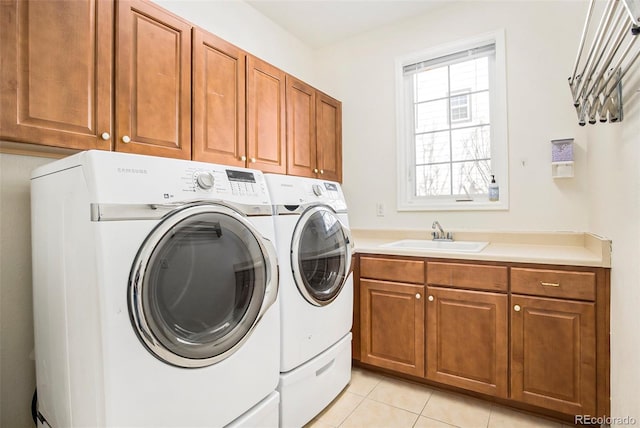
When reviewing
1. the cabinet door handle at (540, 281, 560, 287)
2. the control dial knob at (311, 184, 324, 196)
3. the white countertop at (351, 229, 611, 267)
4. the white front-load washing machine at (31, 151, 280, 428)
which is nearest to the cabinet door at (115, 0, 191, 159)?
the white front-load washing machine at (31, 151, 280, 428)

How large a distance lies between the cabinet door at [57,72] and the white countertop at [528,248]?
1.62 m

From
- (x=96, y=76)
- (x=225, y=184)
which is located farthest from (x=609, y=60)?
(x=96, y=76)

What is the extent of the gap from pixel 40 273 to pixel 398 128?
2.49 meters

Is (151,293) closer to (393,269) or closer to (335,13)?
(393,269)

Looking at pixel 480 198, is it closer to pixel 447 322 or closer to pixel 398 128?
pixel 398 128

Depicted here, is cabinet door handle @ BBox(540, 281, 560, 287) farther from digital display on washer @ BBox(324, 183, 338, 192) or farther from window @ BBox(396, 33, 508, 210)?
digital display on washer @ BBox(324, 183, 338, 192)

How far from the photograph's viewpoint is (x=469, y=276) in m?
1.85

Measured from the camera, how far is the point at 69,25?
1269 millimetres

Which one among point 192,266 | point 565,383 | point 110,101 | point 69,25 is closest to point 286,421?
point 192,266

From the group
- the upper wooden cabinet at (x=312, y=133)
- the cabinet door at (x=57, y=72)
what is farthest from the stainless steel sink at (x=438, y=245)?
the cabinet door at (x=57, y=72)

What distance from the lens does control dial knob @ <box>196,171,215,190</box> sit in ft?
3.85

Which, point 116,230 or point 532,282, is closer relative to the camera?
point 116,230

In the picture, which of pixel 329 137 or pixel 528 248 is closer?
pixel 528 248

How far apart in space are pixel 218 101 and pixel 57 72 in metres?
0.73
